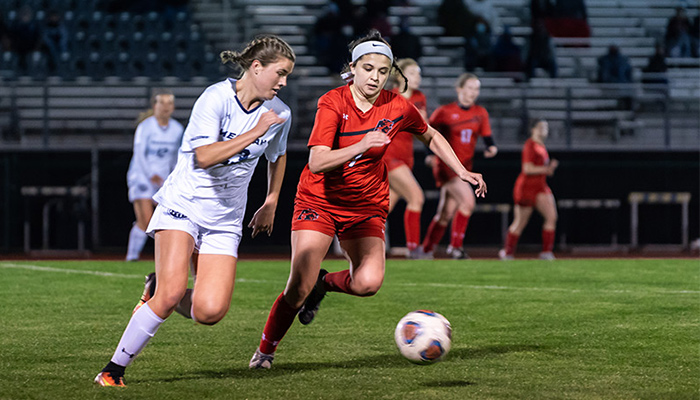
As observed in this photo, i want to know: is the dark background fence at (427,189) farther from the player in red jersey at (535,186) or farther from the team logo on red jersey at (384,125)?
the team logo on red jersey at (384,125)

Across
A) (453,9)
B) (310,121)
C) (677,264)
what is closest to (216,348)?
(677,264)

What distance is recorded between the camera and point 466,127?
13.3m

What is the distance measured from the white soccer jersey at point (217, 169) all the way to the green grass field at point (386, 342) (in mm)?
925

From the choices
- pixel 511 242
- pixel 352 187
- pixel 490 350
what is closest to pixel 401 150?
pixel 511 242

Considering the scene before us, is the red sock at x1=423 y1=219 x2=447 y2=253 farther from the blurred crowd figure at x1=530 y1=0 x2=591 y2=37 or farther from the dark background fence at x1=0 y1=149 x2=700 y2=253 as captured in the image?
the blurred crowd figure at x1=530 y1=0 x2=591 y2=37

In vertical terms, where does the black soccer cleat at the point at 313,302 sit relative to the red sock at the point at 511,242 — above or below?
above

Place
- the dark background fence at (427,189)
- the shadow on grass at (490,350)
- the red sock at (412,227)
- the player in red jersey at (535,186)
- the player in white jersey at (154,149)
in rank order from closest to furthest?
the shadow on grass at (490,350) < the player in white jersey at (154,149) < the red sock at (412,227) < the player in red jersey at (535,186) < the dark background fence at (427,189)

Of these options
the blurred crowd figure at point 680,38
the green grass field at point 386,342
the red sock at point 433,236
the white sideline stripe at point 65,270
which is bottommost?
the white sideline stripe at point 65,270

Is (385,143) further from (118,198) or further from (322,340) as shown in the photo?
(118,198)

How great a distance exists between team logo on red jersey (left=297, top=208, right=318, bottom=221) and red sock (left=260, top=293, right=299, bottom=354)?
1.65 ft

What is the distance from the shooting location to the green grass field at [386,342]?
17.6 ft

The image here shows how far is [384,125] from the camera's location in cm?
606

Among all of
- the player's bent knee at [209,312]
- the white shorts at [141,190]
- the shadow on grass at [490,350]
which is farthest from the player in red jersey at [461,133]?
the player's bent knee at [209,312]

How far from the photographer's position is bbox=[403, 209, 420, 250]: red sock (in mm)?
13062
